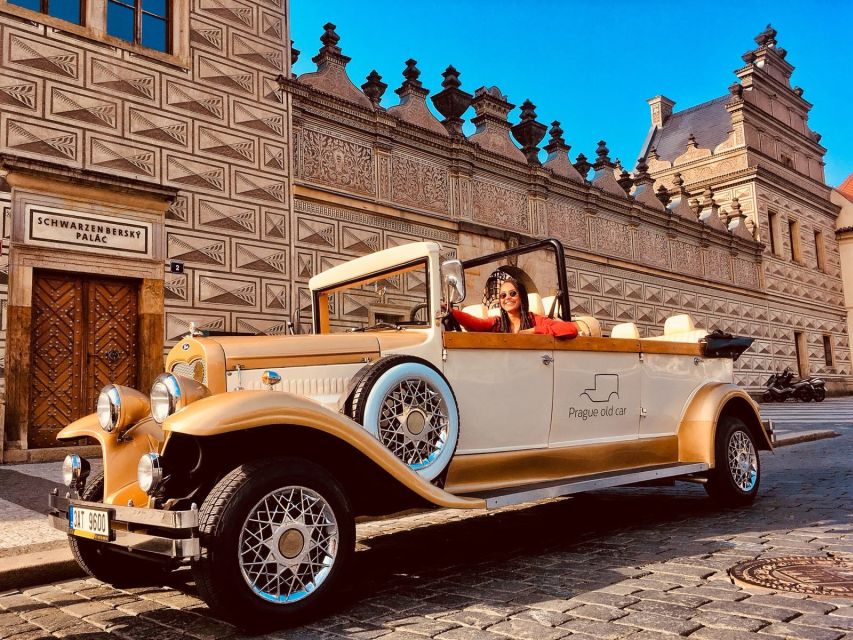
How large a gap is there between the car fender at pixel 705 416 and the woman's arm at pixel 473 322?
1962 millimetres

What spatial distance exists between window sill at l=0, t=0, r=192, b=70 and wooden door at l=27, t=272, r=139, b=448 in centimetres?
344

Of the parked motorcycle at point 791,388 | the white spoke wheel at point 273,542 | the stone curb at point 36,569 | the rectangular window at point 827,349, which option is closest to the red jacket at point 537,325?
the white spoke wheel at point 273,542

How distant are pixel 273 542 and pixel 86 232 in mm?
7824

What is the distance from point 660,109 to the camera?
32.8 meters

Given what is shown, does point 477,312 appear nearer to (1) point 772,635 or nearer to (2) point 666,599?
(2) point 666,599

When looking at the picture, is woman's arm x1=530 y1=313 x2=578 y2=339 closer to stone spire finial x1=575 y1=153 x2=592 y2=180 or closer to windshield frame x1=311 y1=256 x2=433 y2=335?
windshield frame x1=311 y1=256 x2=433 y2=335

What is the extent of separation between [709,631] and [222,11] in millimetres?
11806

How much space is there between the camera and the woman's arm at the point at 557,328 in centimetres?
463

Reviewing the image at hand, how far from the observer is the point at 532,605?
125 inches

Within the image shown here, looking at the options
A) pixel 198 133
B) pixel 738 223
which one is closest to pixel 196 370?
pixel 198 133

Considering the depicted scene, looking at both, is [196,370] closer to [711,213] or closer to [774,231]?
[711,213]

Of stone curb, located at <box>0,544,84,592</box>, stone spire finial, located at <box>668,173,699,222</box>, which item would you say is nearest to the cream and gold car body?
stone curb, located at <box>0,544,84,592</box>

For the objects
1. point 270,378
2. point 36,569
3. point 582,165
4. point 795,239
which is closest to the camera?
point 270,378

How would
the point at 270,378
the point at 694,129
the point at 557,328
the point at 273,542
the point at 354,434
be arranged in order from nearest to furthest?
the point at 273,542, the point at 354,434, the point at 270,378, the point at 557,328, the point at 694,129
